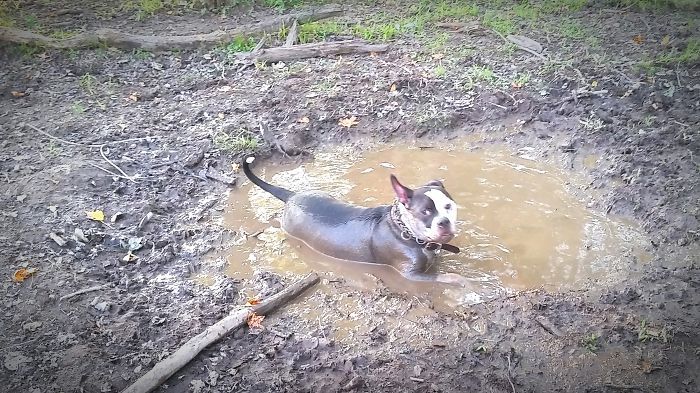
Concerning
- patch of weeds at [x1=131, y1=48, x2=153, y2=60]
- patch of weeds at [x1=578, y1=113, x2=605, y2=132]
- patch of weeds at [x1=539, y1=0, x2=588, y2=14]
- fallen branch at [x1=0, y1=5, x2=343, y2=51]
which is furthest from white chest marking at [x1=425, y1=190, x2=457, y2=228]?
patch of weeds at [x1=539, y1=0, x2=588, y2=14]

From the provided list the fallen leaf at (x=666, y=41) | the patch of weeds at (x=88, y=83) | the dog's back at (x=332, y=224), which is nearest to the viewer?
the dog's back at (x=332, y=224)

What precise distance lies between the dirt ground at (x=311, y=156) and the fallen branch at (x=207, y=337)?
0.26 feet

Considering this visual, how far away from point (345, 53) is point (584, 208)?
417 cm

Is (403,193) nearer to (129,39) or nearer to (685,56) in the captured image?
(685,56)

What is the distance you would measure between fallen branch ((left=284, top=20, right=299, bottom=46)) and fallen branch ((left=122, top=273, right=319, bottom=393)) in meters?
4.70

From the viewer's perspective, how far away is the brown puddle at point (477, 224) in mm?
5051

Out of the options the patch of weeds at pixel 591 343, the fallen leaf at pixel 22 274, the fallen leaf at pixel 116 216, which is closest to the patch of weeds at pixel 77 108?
the fallen leaf at pixel 116 216

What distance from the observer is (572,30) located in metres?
8.91

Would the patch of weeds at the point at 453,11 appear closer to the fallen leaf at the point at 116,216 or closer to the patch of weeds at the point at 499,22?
the patch of weeds at the point at 499,22

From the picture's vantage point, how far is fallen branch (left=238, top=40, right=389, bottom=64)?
8539 mm

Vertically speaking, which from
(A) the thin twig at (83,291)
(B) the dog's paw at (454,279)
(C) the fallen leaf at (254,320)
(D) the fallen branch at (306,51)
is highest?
(D) the fallen branch at (306,51)

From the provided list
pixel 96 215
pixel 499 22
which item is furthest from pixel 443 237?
pixel 499 22

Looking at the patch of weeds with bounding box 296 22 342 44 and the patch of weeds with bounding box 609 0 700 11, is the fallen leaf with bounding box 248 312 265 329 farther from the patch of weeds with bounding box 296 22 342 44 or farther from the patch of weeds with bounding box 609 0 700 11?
the patch of weeds with bounding box 609 0 700 11

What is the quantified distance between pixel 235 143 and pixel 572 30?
518 cm
